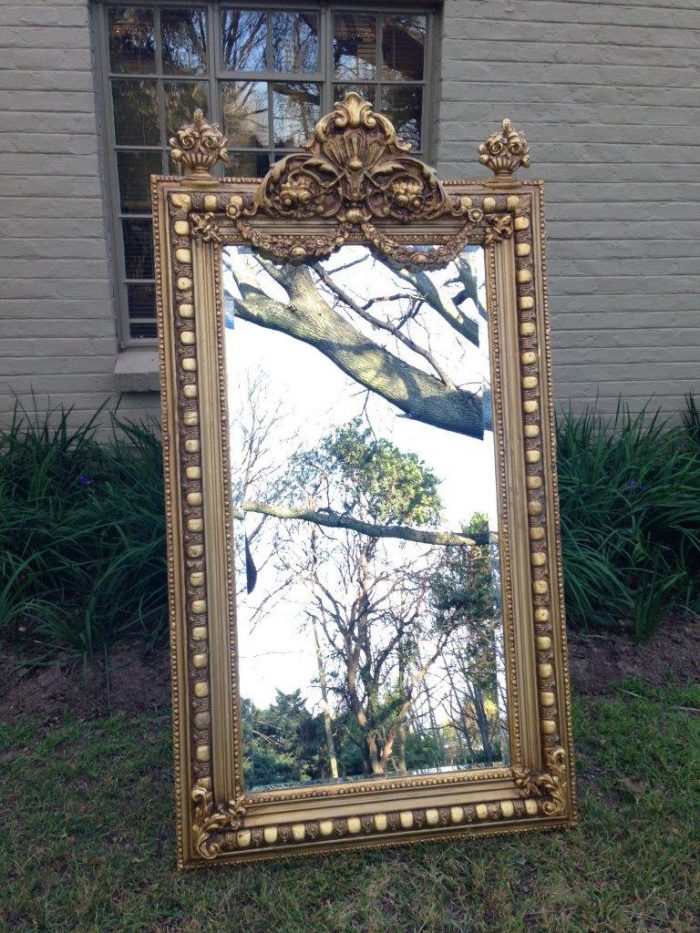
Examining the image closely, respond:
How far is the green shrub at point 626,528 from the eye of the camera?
3.55 meters

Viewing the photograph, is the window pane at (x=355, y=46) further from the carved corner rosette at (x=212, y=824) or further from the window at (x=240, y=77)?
the carved corner rosette at (x=212, y=824)

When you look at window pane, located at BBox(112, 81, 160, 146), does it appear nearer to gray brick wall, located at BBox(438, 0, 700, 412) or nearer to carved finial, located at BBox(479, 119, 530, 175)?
gray brick wall, located at BBox(438, 0, 700, 412)

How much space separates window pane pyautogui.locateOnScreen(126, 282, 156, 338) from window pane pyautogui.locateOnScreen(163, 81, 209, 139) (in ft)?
2.68

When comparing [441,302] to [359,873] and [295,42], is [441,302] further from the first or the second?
[295,42]

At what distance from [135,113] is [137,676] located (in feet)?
9.49

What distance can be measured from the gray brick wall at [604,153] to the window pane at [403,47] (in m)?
0.22

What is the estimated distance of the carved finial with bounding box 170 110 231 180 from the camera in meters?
2.10

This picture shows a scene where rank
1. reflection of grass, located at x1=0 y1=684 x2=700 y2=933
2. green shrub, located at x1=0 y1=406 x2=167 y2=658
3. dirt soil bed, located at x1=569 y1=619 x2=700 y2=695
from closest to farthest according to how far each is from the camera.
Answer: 1. reflection of grass, located at x1=0 y1=684 x2=700 y2=933
2. dirt soil bed, located at x1=569 y1=619 x2=700 y2=695
3. green shrub, located at x1=0 y1=406 x2=167 y2=658

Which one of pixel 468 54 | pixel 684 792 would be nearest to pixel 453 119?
pixel 468 54

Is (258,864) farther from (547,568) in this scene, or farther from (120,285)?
(120,285)

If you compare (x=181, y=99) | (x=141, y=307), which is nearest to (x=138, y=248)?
(x=141, y=307)

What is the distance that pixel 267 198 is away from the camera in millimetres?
2137

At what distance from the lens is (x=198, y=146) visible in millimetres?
→ 2107

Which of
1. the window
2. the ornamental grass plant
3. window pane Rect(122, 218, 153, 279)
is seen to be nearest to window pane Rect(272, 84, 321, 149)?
the window
